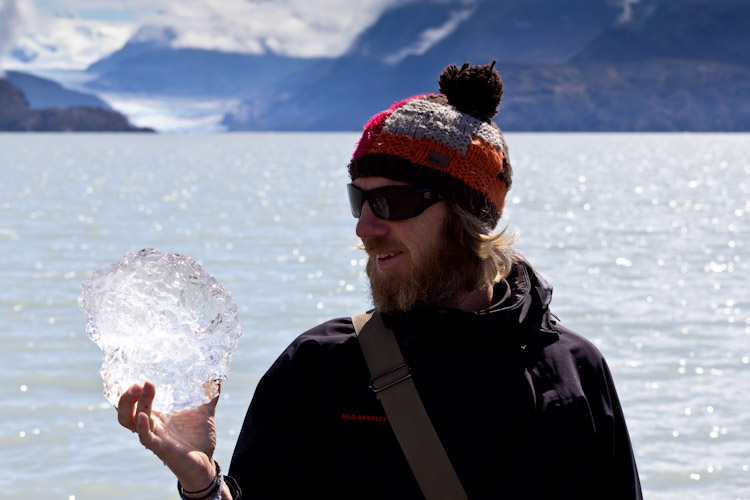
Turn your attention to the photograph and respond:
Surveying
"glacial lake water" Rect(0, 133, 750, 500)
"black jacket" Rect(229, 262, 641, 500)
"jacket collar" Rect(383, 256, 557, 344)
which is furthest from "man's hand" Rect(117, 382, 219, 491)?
"glacial lake water" Rect(0, 133, 750, 500)

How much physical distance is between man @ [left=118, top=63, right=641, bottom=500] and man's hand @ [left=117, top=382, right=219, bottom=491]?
0.04 m

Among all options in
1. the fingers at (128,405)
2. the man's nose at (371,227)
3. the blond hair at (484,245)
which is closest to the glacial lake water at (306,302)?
the blond hair at (484,245)

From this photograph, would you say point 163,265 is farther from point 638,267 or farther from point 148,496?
point 638,267

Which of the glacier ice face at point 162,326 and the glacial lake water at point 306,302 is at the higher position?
the glacier ice face at point 162,326

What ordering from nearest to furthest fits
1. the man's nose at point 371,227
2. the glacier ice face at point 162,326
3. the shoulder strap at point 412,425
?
1. the glacier ice face at point 162,326
2. the shoulder strap at point 412,425
3. the man's nose at point 371,227

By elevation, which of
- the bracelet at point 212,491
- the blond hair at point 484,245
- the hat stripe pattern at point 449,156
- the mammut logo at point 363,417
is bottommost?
the bracelet at point 212,491

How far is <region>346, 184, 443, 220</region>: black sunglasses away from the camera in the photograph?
8.25ft

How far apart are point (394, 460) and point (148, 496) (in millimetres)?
6801

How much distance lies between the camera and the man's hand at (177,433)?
201 cm

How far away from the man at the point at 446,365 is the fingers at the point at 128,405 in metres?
0.20

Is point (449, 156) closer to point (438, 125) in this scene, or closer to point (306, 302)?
point (438, 125)

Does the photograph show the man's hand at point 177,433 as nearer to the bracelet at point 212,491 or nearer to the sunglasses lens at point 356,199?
the bracelet at point 212,491

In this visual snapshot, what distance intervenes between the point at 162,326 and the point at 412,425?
642mm

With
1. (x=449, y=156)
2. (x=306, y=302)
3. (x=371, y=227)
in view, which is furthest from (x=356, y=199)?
(x=306, y=302)
